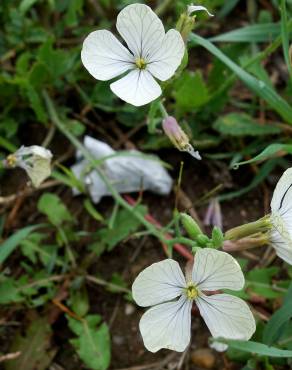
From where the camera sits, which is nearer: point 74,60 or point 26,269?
point 26,269

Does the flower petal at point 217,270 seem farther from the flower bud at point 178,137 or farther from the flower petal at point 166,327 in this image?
the flower bud at point 178,137

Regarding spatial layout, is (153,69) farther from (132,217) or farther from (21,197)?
(21,197)

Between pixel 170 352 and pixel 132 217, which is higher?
pixel 132 217

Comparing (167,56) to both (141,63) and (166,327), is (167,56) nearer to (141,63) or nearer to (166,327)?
(141,63)

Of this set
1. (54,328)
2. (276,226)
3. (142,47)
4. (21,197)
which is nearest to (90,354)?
(54,328)

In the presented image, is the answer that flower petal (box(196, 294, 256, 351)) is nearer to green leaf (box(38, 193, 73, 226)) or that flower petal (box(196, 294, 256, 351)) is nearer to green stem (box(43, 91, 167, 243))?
green stem (box(43, 91, 167, 243))

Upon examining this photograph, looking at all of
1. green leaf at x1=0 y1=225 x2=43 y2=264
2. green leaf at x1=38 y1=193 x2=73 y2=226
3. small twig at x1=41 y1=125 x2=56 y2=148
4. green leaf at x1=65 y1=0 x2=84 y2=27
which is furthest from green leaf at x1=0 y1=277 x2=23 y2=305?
green leaf at x1=65 y1=0 x2=84 y2=27

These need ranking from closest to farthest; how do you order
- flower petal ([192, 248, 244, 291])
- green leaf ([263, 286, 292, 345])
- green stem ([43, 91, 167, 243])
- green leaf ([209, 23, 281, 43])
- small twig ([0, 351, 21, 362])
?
flower petal ([192, 248, 244, 291]), green leaf ([263, 286, 292, 345]), small twig ([0, 351, 21, 362]), green stem ([43, 91, 167, 243]), green leaf ([209, 23, 281, 43])
